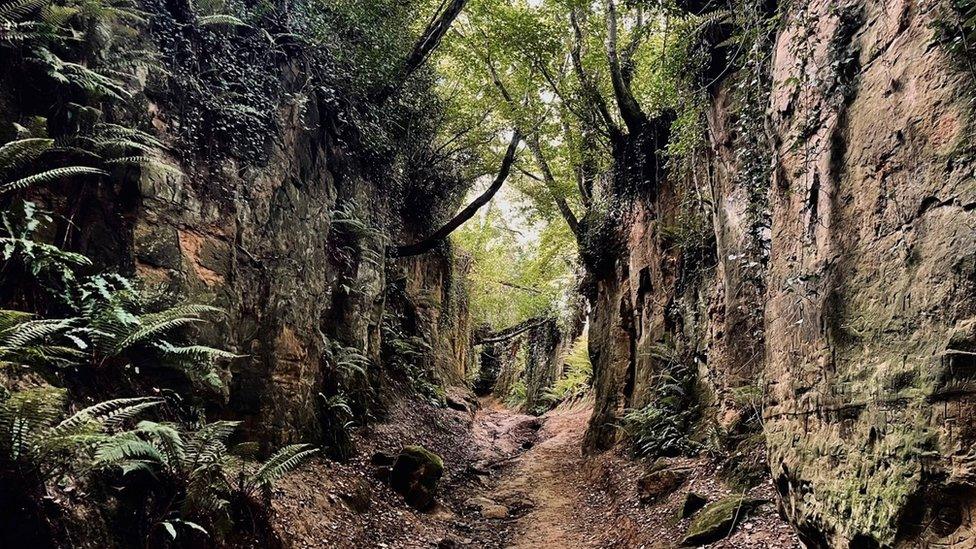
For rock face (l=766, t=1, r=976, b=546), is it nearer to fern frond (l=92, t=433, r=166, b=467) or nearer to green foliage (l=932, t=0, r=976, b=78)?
green foliage (l=932, t=0, r=976, b=78)

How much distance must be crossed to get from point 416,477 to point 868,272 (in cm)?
680

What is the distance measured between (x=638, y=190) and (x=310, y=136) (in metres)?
7.17

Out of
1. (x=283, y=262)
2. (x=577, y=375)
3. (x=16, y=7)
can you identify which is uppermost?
(x=16, y=7)

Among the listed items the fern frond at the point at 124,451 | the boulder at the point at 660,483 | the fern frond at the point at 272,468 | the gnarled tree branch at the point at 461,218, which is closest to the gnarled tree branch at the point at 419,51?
the gnarled tree branch at the point at 461,218

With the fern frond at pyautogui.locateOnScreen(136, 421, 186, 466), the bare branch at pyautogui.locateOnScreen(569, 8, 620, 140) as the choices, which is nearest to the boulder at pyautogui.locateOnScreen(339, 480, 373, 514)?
the fern frond at pyautogui.locateOnScreen(136, 421, 186, 466)

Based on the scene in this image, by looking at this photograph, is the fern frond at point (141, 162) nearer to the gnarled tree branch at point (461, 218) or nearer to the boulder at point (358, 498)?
the boulder at point (358, 498)

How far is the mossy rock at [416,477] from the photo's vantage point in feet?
25.3

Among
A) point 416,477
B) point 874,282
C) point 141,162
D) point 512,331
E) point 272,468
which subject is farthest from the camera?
point 512,331

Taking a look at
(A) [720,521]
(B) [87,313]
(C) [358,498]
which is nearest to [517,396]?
(C) [358,498]

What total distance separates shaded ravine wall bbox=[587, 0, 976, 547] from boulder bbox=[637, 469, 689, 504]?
2.58 meters

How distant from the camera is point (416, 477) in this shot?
25.8ft

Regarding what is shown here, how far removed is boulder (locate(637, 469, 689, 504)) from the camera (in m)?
6.88

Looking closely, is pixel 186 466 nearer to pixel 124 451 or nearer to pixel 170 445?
pixel 170 445

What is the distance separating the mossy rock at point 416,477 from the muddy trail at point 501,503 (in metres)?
0.18
